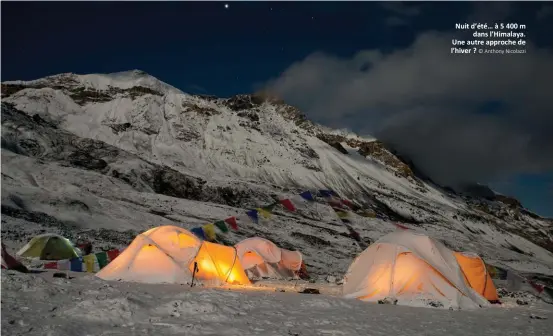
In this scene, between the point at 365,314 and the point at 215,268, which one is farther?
the point at 215,268

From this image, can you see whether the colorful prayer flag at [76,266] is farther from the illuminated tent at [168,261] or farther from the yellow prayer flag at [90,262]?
the illuminated tent at [168,261]

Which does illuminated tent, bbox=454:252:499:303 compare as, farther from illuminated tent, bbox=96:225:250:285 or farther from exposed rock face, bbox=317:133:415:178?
exposed rock face, bbox=317:133:415:178

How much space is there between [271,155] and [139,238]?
107m

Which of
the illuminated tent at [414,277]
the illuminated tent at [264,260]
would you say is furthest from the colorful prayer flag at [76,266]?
the illuminated tent at [414,277]

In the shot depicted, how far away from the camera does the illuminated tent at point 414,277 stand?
1395 cm

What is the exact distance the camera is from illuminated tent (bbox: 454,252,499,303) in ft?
55.1

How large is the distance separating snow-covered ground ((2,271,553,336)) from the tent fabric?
13.3m

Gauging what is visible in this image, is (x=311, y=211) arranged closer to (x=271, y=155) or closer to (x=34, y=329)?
(x=271, y=155)

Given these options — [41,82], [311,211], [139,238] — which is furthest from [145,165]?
[41,82]

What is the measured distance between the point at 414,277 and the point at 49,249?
20484mm

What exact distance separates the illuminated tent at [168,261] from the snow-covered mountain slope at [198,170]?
10540 millimetres

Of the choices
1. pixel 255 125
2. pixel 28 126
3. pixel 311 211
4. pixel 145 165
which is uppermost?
pixel 255 125

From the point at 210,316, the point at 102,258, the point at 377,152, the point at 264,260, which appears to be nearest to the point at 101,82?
the point at 377,152

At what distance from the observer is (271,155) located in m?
123
